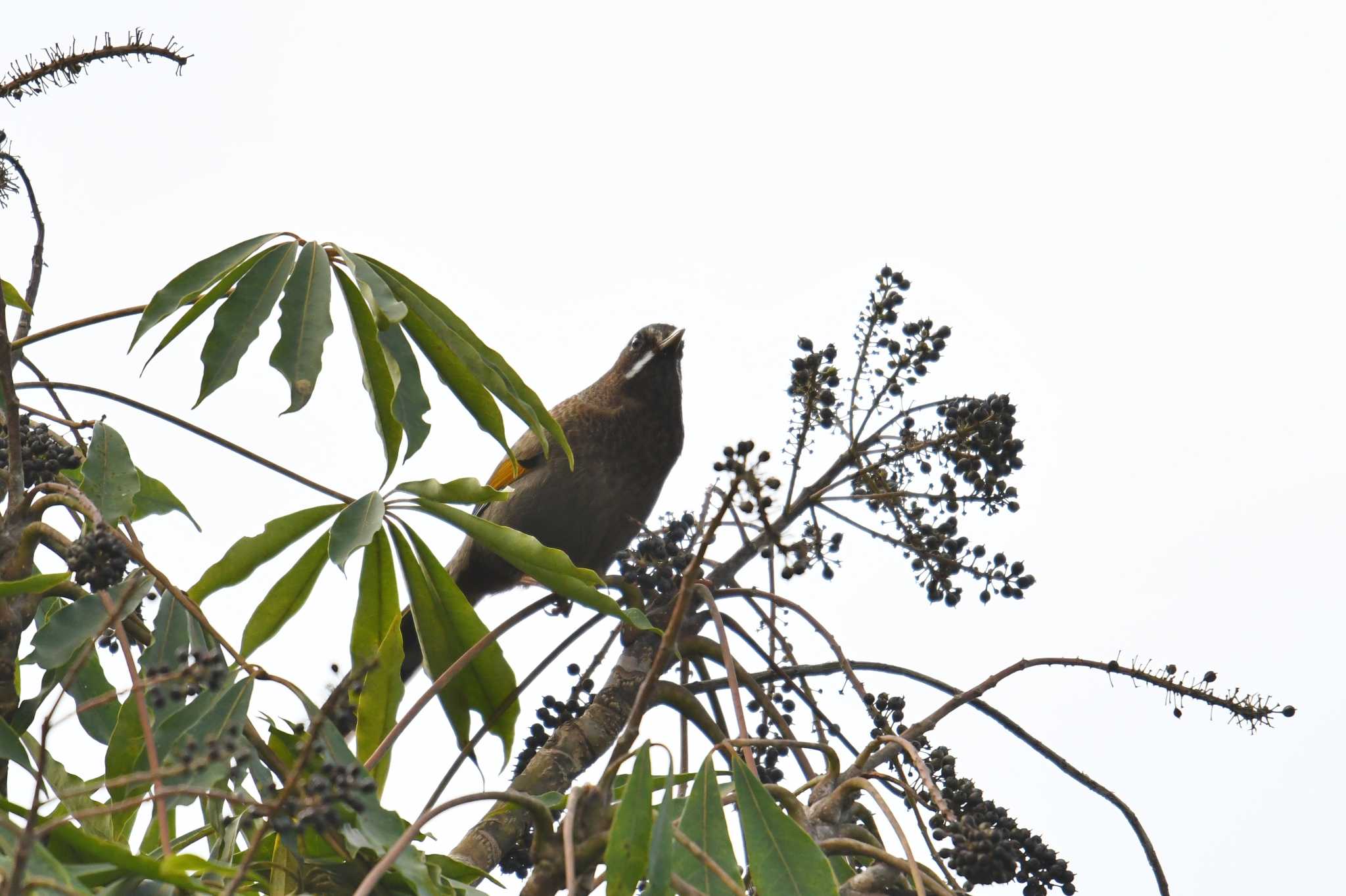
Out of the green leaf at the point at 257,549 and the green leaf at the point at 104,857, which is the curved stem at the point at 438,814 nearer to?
the green leaf at the point at 104,857

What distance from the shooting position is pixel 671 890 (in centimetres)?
193

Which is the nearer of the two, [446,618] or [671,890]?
[671,890]

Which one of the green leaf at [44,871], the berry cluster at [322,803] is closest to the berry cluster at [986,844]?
the berry cluster at [322,803]

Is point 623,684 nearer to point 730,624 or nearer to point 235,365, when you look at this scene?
point 730,624

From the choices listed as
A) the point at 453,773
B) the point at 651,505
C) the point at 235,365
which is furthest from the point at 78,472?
the point at 651,505

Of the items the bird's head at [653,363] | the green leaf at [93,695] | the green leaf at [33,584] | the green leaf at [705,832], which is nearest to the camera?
the green leaf at [705,832]

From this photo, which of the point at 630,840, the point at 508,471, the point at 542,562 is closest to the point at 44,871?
the point at 630,840

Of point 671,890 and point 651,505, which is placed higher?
point 651,505

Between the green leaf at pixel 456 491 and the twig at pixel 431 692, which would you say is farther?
the green leaf at pixel 456 491

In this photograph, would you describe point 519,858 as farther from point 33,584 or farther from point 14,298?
point 14,298

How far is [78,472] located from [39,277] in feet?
1.44

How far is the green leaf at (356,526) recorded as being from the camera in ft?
8.29

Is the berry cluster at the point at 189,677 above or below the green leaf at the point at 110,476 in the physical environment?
below

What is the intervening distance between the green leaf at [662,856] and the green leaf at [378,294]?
109 cm
